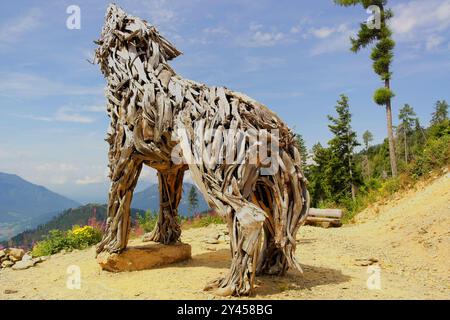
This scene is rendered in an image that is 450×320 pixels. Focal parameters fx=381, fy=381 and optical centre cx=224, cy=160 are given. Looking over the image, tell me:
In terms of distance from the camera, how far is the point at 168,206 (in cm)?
764

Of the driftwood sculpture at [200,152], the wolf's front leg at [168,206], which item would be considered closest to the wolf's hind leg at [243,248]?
the driftwood sculpture at [200,152]

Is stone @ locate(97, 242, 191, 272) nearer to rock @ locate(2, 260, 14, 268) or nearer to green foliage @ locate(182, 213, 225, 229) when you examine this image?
rock @ locate(2, 260, 14, 268)

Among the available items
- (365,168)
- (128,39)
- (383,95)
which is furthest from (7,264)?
(365,168)

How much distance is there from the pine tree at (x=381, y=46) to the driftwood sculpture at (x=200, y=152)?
14.5 m

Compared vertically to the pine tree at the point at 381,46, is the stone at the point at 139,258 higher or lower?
lower

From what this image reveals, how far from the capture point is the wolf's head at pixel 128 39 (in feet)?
22.4

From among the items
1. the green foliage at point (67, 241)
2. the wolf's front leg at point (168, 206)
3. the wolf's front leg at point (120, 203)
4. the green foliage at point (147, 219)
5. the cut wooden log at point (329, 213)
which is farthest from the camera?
the cut wooden log at point (329, 213)

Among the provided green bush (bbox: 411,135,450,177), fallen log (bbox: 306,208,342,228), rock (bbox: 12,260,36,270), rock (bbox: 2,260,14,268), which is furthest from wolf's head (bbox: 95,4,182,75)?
green bush (bbox: 411,135,450,177)

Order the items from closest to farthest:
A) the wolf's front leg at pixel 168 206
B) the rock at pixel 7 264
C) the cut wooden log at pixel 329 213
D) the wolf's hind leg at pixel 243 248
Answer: the wolf's hind leg at pixel 243 248 → the wolf's front leg at pixel 168 206 → the rock at pixel 7 264 → the cut wooden log at pixel 329 213

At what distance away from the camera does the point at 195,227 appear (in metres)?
12.7

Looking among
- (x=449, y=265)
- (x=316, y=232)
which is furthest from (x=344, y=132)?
(x=449, y=265)

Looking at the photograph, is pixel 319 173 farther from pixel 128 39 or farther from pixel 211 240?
pixel 128 39

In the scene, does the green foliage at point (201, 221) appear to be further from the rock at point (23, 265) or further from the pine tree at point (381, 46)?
the pine tree at point (381, 46)

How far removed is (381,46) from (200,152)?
691 inches
